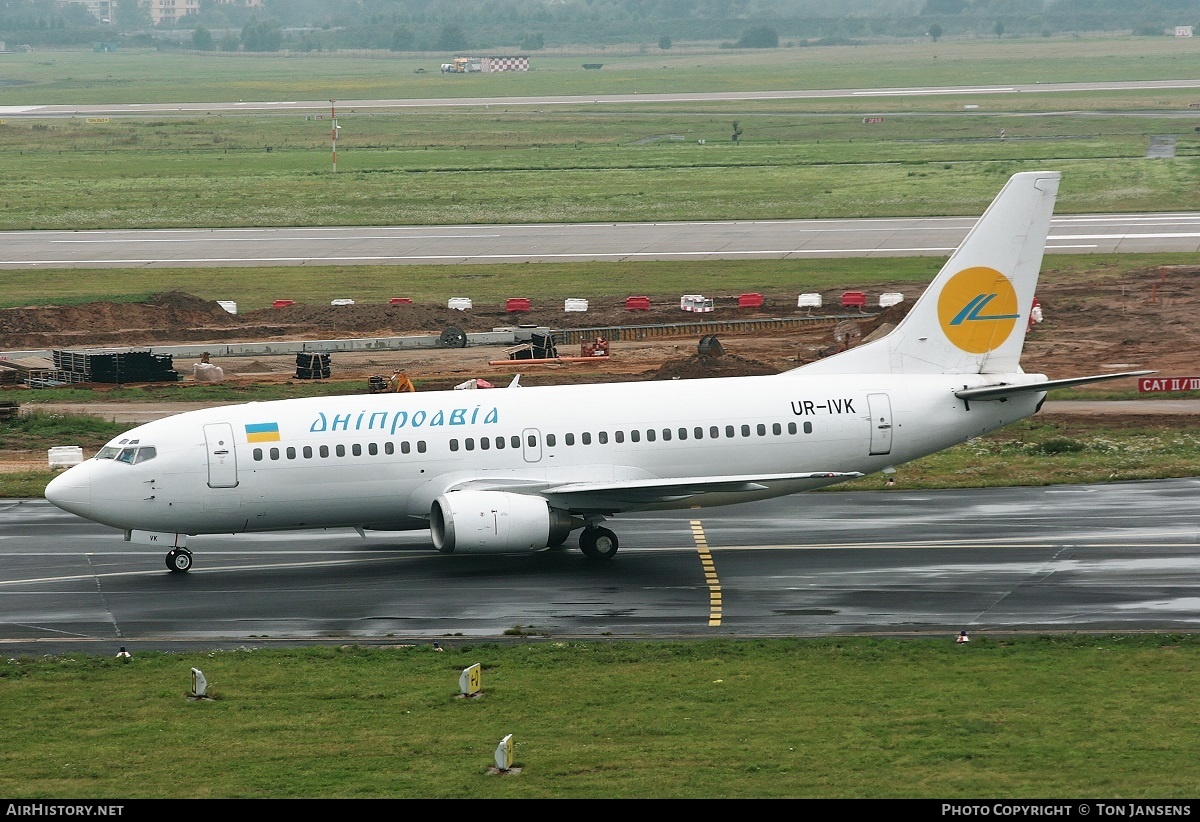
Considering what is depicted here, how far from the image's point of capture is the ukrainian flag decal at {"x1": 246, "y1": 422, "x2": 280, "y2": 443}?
3916 cm

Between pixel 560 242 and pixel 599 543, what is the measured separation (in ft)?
214

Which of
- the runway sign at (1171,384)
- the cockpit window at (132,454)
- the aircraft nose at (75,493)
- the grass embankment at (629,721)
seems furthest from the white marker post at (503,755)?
the runway sign at (1171,384)

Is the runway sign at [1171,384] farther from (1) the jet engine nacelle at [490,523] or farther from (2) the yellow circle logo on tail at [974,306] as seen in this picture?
(1) the jet engine nacelle at [490,523]

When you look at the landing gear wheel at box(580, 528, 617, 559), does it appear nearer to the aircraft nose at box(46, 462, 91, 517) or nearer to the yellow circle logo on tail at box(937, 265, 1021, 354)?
the yellow circle logo on tail at box(937, 265, 1021, 354)

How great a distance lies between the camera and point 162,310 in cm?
8081

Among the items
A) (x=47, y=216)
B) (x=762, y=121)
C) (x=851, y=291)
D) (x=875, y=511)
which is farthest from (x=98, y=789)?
(x=762, y=121)

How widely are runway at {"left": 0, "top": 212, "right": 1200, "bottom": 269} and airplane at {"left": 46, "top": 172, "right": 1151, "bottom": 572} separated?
51.7 metres

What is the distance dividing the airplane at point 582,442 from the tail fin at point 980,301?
0.13 feet

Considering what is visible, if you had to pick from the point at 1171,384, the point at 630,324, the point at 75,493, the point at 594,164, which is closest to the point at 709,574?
the point at 75,493

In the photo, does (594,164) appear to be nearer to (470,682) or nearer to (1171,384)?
(1171,384)

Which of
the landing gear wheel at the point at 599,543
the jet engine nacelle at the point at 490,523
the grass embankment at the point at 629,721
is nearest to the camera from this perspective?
the grass embankment at the point at 629,721

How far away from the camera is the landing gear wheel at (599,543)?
40.3 m

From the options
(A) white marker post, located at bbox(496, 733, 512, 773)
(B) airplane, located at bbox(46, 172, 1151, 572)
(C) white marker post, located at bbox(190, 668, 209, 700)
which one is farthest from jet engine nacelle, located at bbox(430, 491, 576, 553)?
(A) white marker post, located at bbox(496, 733, 512, 773)
